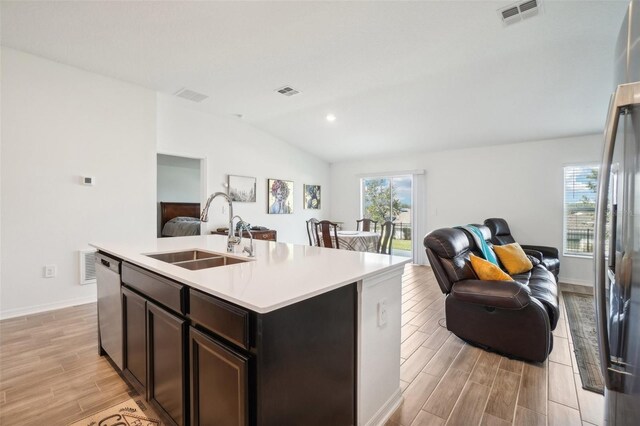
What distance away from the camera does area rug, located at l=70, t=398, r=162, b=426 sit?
1.61 metres

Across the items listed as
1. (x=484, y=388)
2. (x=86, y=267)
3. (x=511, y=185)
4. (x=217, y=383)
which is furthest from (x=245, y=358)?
(x=511, y=185)

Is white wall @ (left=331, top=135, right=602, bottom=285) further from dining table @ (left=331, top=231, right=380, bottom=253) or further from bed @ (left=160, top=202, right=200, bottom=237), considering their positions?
bed @ (left=160, top=202, right=200, bottom=237)

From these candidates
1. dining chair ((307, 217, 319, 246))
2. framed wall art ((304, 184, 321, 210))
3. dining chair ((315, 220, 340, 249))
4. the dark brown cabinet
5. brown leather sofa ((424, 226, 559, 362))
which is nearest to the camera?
the dark brown cabinet

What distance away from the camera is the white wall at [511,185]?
4.70 metres

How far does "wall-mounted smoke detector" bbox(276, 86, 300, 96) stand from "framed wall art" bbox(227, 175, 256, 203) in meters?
1.96

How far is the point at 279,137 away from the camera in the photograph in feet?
20.6

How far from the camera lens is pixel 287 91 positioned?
13.6 ft

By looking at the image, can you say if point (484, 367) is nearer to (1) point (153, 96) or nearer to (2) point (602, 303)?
(2) point (602, 303)

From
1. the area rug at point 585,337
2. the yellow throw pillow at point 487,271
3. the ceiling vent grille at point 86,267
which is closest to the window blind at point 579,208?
the area rug at point 585,337

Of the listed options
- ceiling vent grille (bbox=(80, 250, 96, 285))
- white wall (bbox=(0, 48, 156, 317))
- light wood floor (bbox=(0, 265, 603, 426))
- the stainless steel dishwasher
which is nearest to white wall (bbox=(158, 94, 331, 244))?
white wall (bbox=(0, 48, 156, 317))

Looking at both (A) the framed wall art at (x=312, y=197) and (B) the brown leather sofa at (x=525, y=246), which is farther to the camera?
(A) the framed wall art at (x=312, y=197)

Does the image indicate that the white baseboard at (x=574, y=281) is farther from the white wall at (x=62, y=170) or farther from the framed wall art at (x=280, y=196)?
the white wall at (x=62, y=170)

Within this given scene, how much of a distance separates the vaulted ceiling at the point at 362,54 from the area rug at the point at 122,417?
117 inches

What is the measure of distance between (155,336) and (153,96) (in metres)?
3.74
